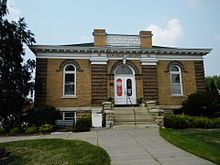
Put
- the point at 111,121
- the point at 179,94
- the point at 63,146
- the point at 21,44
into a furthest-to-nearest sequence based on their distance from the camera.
Result: the point at 179,94, the point at 21,44, the point at 111,121, the point at 63,146

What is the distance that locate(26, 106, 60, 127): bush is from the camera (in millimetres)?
15953

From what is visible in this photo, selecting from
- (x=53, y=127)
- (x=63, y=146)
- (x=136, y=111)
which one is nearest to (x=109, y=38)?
(x=136, y=111)

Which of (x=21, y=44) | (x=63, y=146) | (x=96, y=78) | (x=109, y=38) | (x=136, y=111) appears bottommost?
(x=63, y=146)

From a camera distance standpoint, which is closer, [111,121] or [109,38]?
[111,121]

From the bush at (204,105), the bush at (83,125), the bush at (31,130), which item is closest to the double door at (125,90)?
the bush at (204,105)

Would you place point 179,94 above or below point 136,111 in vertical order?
above

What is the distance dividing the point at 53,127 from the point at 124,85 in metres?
7.50

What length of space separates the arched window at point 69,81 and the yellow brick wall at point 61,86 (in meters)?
0.28

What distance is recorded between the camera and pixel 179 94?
21.0 meters

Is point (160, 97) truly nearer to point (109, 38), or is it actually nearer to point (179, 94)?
point (179, 94)

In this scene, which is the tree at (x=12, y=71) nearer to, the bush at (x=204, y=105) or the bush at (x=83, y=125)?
the bush at (x=83, y=125)

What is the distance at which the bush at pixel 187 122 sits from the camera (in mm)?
15570

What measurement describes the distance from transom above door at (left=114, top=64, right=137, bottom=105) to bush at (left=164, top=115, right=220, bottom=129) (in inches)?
196

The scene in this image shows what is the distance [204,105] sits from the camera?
1800 cm
